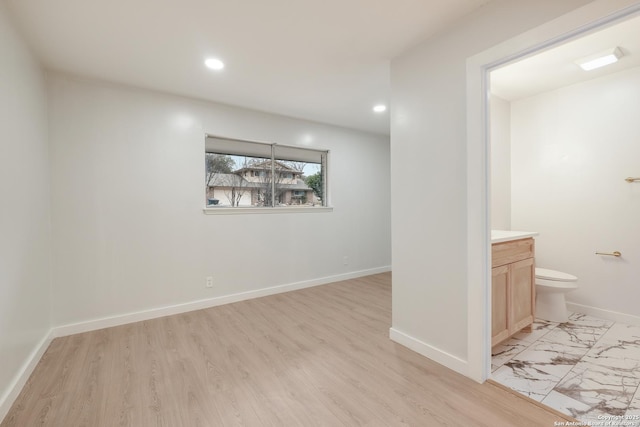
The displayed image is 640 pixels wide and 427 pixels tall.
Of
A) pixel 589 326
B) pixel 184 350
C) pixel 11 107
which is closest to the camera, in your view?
pixel 11 107

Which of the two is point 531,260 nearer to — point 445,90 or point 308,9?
point 445,90

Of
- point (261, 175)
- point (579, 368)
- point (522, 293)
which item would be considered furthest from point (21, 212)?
point (579, 368)

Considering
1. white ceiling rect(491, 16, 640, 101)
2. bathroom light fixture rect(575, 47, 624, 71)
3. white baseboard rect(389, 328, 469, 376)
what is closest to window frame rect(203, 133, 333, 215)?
white baseboard rect(389, 328, 469, 376)

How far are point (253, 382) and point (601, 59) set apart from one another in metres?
3.86

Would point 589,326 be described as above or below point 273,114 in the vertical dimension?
below

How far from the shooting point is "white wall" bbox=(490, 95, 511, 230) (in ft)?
10.9

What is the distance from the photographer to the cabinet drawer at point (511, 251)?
2.10 m

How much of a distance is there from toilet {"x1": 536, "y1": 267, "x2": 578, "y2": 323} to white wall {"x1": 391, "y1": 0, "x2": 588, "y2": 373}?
1439 mm

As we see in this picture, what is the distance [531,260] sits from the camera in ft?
8.14

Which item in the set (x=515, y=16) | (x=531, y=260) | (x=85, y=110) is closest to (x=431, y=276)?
(x=531, y=260)

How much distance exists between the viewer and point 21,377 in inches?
73.6

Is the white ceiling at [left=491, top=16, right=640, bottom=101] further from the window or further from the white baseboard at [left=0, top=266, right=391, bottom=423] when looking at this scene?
the white baseboard at [left=0, top=266, right=391, bottom=423]

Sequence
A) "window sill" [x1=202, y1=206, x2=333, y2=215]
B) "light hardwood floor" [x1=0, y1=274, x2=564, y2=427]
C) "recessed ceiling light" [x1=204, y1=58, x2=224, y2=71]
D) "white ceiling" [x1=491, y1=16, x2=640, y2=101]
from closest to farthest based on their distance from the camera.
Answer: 1. "light hardwood floor" [x1=0, y1=274, x2=564, y2=427]
2. "white ceiling" [x1=491, y1=16, x2=640, y2=101]
3. "recessed ceiling light" [x1=204, y1=58, x2=224, y2=71]
4. "window sill" [x1=202, y1=206, x2=333, y2=215]

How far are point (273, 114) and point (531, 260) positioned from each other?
3.43 meters
